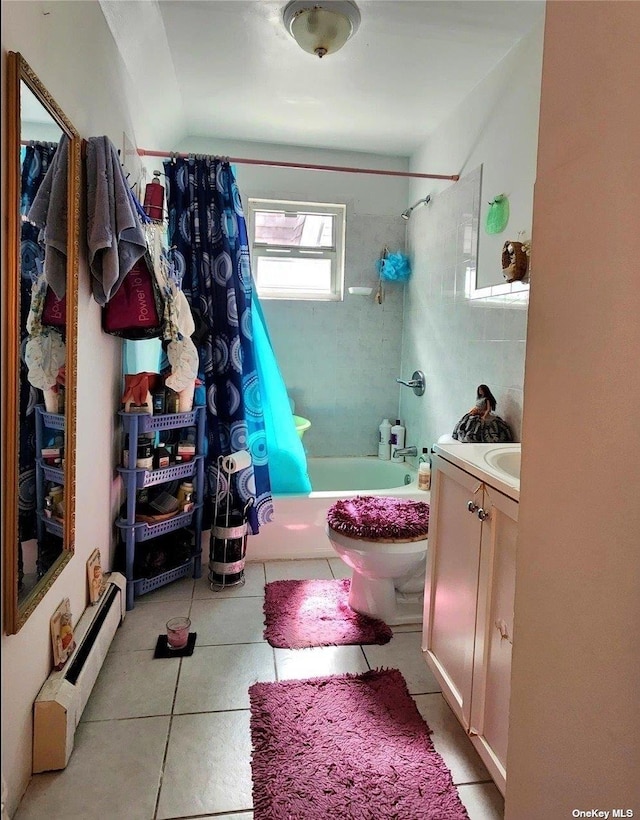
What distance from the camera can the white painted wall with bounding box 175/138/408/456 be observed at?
3.46m

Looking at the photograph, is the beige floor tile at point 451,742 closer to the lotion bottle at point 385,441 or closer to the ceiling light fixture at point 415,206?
the lotion bottle at point 385,441

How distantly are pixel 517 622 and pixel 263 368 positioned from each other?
2.01 meters

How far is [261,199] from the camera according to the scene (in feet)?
11.3

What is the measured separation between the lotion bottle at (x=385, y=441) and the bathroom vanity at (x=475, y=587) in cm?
190

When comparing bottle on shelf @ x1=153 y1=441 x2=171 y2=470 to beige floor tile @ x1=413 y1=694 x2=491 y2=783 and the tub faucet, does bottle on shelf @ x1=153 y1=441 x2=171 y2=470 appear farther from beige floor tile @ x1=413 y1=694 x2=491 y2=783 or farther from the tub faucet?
the tub faucet

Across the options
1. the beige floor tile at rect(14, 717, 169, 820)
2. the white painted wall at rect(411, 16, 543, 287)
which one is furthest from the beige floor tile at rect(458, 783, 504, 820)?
the white painted wall at rect(411, 16, 543, 287)

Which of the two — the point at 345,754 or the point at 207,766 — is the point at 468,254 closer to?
the point at 345,754

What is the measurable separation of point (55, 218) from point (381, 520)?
1.50 meters

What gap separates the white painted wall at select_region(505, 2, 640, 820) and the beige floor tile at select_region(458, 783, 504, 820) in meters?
0.52

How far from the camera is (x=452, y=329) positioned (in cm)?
281

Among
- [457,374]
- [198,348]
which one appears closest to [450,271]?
[457,374]

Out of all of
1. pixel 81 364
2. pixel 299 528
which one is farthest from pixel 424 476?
pixel 81 364

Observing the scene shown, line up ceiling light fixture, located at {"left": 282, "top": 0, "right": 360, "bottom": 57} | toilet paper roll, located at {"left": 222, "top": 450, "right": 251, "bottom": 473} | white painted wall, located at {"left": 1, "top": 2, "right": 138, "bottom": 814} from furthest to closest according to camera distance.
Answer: toilet paper roll, located at {"left": 222, "top": 450, "right": 251, "bottom": 473}
ceiling light fixture, located at {"left": 282, "top": 0, "right": 360, "bottom": 57}
white painted wall, located at {"left": 1, "top": 2, "right": 138, "bottom": 814}

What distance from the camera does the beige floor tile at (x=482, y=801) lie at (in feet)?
4.29
